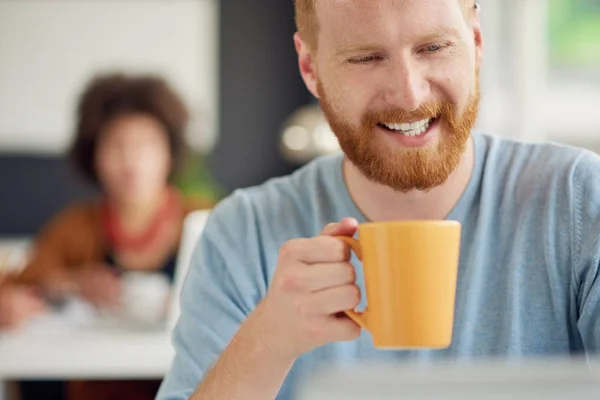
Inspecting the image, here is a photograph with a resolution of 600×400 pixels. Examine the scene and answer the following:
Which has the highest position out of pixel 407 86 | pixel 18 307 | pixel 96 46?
pixel 407 86

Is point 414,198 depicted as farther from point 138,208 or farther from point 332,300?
point 138,208

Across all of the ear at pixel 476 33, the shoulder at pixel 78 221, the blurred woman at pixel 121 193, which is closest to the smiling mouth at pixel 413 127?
the ear at pixel 476 33

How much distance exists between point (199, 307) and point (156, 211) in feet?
6.24

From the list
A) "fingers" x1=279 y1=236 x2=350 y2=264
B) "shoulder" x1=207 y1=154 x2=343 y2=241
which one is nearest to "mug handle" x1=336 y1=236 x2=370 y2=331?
"fingers" x1=279 y1=236 x2=350 y2=264

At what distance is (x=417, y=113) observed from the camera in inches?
39.6

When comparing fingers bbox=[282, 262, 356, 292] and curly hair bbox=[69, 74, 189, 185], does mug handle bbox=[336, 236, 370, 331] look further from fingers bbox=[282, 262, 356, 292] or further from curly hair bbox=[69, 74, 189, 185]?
curly hair bbox=[69, 74, 189, 185]

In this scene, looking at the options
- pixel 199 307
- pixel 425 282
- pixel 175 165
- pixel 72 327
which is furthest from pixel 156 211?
pixel 425 282

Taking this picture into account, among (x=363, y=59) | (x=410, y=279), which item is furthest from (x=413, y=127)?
(x=410, y=279)

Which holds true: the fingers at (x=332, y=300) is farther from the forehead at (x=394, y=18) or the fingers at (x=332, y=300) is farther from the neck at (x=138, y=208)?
the neck at (x=138, y=208)

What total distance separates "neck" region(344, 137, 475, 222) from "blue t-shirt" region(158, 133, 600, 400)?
0.04 ft

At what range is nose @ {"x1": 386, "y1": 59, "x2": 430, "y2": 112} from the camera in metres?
Answer: 1.00

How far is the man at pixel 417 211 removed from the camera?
3.29 feet

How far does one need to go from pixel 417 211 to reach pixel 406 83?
0.20 meters

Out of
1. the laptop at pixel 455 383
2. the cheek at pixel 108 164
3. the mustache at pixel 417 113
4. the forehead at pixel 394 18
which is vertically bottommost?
the cheek at pixel 108 164
